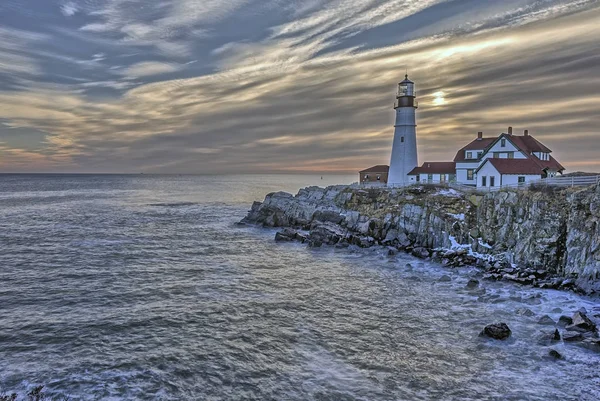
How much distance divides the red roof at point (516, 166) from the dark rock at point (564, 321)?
93.7 ft

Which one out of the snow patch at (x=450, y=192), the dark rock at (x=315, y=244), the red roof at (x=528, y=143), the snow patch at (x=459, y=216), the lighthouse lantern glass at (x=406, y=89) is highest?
the lighthouse lantern glass at (x=406, y=89)

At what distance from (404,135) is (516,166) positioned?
18.5 meters

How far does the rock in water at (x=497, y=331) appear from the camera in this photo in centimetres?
1652

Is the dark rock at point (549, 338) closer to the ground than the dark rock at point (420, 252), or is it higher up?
closer to the ground

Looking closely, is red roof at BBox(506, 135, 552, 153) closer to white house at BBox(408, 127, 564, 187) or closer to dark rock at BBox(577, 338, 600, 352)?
white house at BBox(408, 127, 564, 187)

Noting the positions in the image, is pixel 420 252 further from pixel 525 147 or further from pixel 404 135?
pixel 404 135

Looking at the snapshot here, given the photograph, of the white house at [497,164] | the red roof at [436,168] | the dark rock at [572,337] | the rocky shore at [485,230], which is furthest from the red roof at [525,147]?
the dark rock at [572,337]

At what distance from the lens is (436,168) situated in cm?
5828

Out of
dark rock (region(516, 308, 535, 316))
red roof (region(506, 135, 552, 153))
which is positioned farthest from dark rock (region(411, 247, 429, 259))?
red roof (region(506, 135, 552, 153))

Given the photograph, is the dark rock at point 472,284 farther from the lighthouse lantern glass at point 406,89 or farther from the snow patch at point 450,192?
the lighthouse lantern glass at point 406,89

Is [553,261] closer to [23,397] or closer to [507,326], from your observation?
[507,326]

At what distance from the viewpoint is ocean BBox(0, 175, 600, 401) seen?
1320cm

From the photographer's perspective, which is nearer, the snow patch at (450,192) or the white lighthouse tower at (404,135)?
the snow patch at (450,192)

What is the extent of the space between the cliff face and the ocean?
437cm
